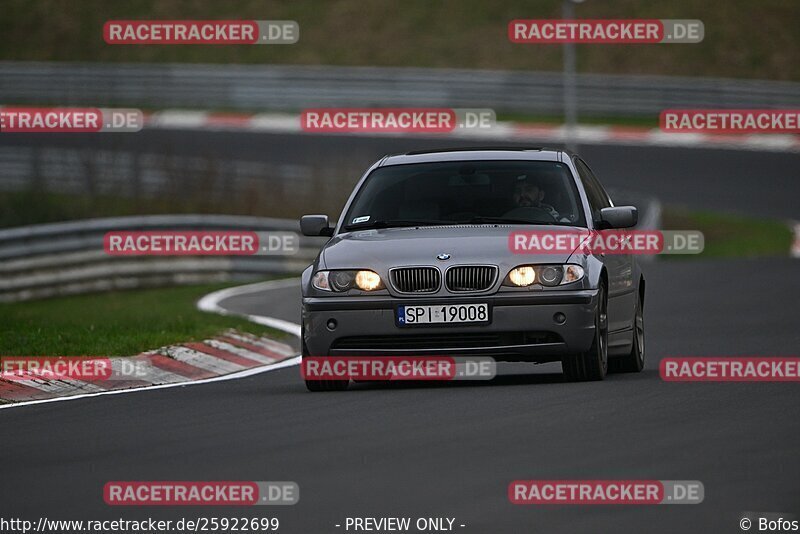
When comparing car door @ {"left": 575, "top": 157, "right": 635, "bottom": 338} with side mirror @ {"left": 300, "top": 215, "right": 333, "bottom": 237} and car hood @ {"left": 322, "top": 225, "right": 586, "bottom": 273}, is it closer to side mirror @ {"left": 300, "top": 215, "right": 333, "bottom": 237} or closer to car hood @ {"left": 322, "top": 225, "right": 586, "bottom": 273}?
car hood @ {"left": 322, "top": 225, "right": 586, "bottom": 273}

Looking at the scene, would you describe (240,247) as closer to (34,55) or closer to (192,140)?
(192,140)

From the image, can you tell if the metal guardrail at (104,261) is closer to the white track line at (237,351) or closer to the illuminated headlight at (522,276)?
the white track line at (237,351)

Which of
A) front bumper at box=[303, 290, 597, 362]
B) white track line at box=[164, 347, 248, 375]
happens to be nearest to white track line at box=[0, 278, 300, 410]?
white track line at box=[164, 347, 248, 375]

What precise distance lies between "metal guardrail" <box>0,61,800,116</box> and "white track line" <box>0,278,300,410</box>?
62.2 feet

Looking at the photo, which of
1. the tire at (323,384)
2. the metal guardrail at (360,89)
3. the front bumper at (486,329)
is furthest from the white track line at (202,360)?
the metal guardrail at (360,89)

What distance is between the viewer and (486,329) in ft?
37.0

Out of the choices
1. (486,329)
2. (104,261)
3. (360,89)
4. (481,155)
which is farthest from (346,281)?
(360,89)

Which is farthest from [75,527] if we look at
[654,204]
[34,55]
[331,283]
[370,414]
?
[34,55]

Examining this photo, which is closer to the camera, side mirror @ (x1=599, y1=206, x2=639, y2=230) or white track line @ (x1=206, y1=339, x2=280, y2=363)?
side mirror @ (x1=599, y1=206, x2=639, y2=230)

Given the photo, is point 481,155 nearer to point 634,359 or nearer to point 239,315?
point 634,359

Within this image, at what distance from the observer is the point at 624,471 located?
774 centimetres

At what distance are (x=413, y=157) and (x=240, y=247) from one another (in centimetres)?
1241

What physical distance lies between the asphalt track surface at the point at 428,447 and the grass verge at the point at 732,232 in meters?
16.8

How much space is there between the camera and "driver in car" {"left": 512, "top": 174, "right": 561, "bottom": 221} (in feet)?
40.0
